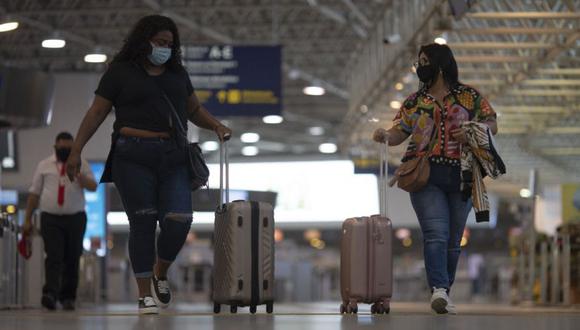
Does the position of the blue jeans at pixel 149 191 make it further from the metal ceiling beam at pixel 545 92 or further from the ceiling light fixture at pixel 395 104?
the ceiling light fixture at pixel 395 104

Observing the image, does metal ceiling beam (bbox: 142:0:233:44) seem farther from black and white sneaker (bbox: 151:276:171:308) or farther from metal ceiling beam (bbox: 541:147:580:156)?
black and white sneaker (bbox: 151:276:171:308)

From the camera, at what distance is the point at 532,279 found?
21.0 meters

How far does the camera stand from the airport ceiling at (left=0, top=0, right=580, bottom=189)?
19.0 m

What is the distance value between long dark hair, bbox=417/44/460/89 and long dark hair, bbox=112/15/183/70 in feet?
5.12

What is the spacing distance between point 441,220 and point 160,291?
170 cm

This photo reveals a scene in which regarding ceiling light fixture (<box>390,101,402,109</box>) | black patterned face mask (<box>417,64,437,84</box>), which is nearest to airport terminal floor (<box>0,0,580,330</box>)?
black patterned face mask (<box>417,64,437,84</box>)

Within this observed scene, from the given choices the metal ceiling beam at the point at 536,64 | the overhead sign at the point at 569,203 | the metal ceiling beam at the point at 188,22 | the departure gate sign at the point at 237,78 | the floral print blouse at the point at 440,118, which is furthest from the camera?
the metal ceiling beam at the point at 188,22

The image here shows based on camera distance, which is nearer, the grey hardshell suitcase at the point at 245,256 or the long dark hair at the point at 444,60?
the grey hardshell suitcase at the point at 245,256

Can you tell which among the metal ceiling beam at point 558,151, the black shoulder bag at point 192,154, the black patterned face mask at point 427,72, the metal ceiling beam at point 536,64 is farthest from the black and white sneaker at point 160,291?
the metal ceiling beam at point 558,151

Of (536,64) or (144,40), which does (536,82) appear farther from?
(144,40)

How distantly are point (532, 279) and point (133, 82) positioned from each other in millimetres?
14140

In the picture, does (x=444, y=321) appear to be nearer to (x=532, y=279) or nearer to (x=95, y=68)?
(x=532, y=279)

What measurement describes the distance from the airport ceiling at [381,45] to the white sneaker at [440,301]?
7997 mm

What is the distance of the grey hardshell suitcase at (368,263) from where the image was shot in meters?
8.53
